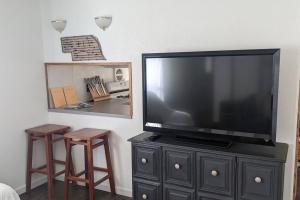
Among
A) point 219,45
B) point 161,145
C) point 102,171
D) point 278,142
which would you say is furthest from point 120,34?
point 278,142

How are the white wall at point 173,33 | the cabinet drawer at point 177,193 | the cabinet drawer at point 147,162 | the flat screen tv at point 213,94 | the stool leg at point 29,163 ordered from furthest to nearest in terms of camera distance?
the stool leg at point 29,163 → the cabinet drawer at point 147,162 → the cabinet drawer at point 177,193 → the white wall at point 173,33 → the flat screen tv at point 213,94

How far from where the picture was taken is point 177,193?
100 inches

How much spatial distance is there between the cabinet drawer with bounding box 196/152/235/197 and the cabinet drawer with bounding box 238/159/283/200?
0.07 m

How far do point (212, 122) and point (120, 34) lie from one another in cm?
135

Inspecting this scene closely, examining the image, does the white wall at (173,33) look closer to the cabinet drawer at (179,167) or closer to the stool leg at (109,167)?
the stool leg at (109,167)

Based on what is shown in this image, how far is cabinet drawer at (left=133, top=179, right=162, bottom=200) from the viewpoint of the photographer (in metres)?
2.65

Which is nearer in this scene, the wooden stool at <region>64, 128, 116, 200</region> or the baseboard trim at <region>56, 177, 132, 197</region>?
the wooden stool at <region>64, 128, 116, 200</region>

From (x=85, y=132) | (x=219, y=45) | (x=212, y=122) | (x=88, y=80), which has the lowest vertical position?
(x=85, y=132)

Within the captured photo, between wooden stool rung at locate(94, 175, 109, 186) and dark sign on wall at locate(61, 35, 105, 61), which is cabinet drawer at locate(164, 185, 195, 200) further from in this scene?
dark sign on wall at locate(61, 35, 105, 61)

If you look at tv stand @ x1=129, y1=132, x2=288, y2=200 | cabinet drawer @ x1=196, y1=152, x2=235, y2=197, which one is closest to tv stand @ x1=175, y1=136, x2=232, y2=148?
tv stand @ x1=129, y1=132, x2=288, y2=200

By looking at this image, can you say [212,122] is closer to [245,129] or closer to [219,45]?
[245,129]

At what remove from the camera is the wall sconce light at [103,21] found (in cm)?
307

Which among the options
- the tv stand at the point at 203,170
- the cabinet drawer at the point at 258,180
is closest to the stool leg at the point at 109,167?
the tv stand at the point at 203,170

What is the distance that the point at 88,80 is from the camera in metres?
4.34
